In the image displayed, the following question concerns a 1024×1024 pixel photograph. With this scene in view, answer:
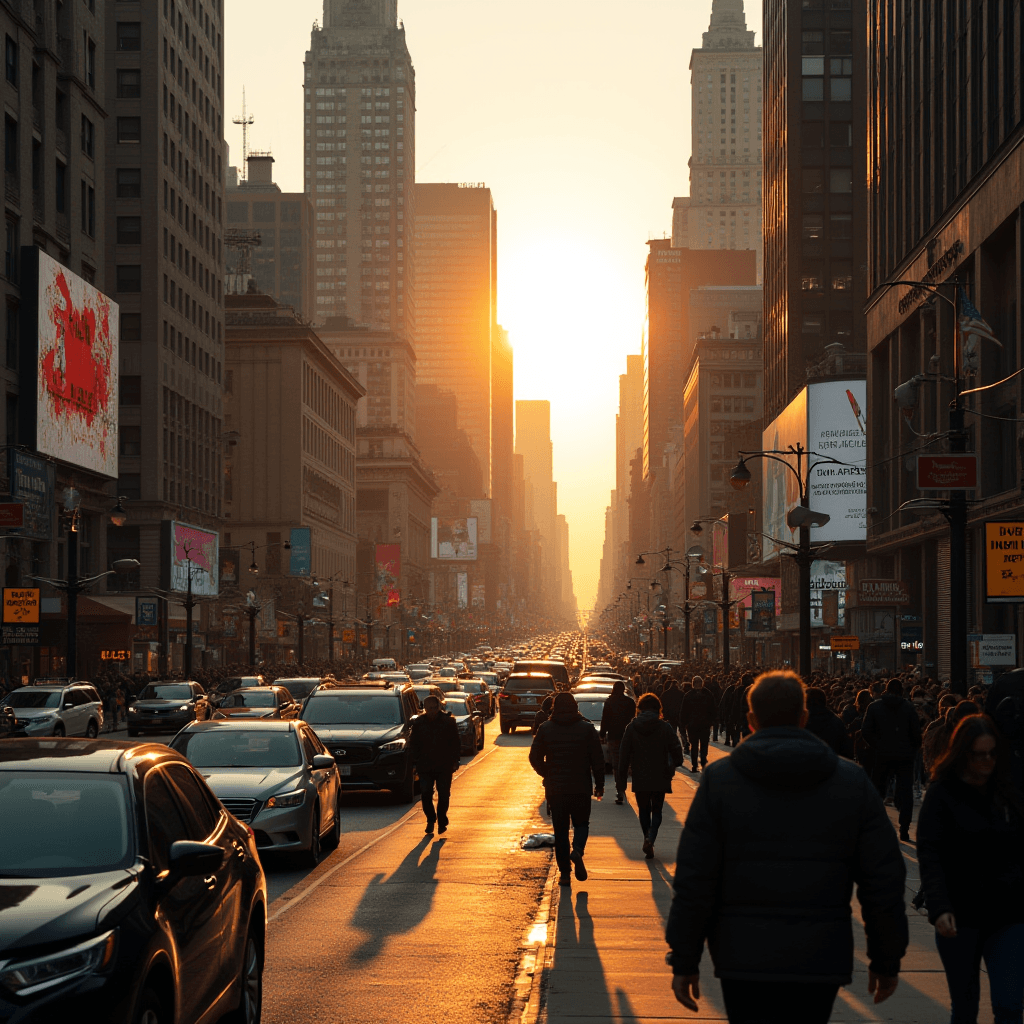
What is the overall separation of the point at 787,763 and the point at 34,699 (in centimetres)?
3420

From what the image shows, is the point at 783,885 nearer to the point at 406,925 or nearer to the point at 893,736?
the point at 406,925

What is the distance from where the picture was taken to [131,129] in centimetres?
8844

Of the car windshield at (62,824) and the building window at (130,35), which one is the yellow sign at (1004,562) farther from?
the building window at (130,35)

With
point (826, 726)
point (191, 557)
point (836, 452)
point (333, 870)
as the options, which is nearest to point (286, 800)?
point (333, 870)

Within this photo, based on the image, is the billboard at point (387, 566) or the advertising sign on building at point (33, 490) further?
the billboard at point (387, 566)

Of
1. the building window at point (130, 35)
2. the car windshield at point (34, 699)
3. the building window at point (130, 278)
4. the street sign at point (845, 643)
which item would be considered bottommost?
the car windshield at point (34, 699)

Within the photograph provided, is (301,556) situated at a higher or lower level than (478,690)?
higher

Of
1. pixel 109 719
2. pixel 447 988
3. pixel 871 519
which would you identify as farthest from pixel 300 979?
pixel 871 519

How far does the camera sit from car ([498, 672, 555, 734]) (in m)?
44.2

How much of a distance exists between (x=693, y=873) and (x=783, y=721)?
26.2 inches

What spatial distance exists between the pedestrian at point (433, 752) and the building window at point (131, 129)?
254ft

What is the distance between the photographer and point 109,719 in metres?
51.3

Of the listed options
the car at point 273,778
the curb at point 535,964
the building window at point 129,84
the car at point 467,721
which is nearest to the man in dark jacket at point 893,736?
the curb at point 535,964

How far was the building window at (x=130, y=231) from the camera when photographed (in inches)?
3433
